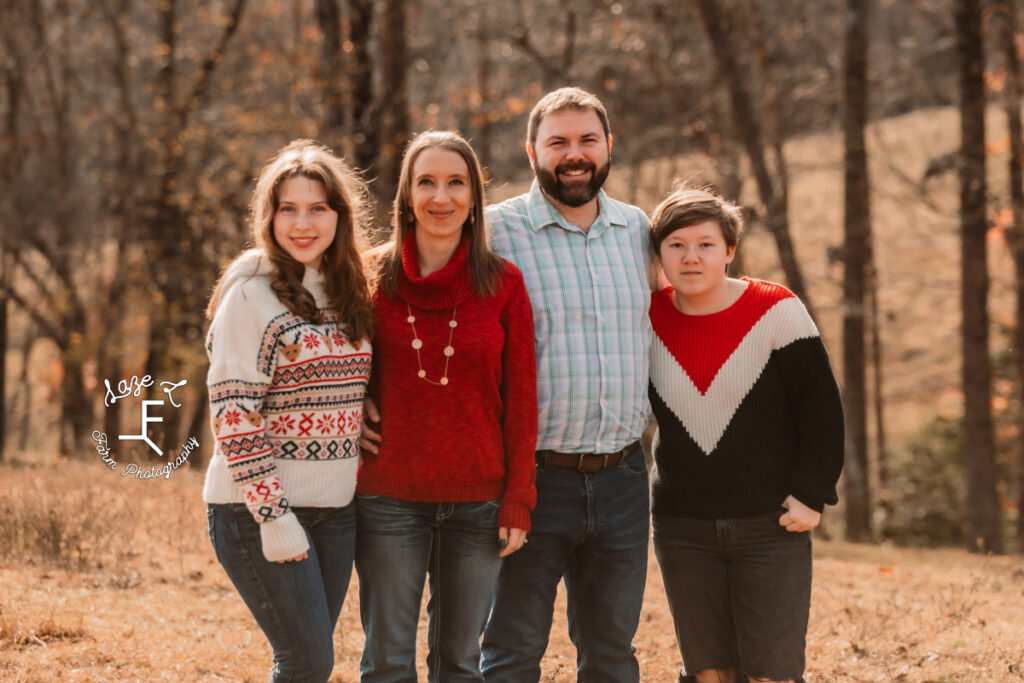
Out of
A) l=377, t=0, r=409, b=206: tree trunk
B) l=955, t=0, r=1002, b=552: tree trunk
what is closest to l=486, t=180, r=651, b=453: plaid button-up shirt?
l=377, t=0, r=409, b=206: tree trunk

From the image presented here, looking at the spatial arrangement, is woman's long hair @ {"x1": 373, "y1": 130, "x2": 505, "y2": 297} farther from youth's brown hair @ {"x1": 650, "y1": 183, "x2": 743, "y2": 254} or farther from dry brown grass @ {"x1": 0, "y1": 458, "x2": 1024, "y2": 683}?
dry brown grass @ {"x1": 0, "y1": 458, "x2": 1024, "y2": 683}

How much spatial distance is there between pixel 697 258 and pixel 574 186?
0.52m

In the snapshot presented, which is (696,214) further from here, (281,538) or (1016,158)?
(1016,158)

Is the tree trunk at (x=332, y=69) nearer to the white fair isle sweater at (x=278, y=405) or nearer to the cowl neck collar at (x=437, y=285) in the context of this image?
the cowl neck collar at (x=437, y=285)

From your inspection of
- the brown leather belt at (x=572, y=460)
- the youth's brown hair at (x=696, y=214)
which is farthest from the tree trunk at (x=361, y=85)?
the brown leather belt at (x=572, y=460)

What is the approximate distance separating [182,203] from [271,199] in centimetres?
1123

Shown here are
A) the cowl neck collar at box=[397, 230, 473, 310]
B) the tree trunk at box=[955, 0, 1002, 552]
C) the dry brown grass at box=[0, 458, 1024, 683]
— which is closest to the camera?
the cowl neck collar at box=[397, 230, 473, 310]

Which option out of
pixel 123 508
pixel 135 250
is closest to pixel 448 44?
pixel 135 250

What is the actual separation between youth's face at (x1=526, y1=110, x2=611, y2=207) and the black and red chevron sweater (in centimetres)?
63

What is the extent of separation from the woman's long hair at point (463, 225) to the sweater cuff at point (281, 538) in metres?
0.80

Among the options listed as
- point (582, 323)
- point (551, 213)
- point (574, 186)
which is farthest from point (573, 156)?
point (582, 323)

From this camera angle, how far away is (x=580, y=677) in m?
3.56

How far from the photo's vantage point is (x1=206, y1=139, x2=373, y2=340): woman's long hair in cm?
297

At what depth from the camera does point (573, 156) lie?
140 inches
